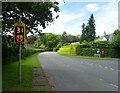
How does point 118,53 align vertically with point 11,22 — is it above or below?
below

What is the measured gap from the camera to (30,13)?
2475 cm

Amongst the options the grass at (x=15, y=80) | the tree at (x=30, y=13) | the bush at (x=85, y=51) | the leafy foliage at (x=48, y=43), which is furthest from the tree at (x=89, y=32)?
the grass at (x=15, y=80)

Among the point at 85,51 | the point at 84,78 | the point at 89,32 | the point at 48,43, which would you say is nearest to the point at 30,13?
the point at 84,78

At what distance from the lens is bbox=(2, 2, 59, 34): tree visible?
22.6 meters

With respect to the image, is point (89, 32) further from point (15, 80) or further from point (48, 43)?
point (15, 80)

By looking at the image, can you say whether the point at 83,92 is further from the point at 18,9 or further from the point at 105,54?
the point at 105,54

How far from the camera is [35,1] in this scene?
72.0 ft

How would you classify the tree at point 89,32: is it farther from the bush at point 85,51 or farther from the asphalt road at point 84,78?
the asphalt road at point 84,78

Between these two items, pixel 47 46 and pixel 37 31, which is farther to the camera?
pixel 47 46

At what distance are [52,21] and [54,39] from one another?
149m

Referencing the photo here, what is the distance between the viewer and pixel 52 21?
27.2 m

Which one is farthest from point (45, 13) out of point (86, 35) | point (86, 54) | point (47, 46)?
point (47, 46)

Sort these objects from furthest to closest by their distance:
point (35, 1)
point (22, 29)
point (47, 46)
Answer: point (47, 46)
point (35, 1)
point (22, 29)

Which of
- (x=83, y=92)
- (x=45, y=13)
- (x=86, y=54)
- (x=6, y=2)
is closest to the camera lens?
(x=83, y=92)
